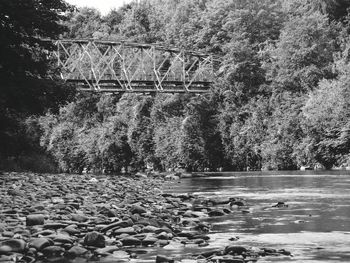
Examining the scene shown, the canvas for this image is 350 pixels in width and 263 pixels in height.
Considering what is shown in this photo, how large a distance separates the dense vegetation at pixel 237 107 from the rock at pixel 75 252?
24.1 m

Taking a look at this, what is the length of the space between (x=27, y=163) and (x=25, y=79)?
1667 centimetres

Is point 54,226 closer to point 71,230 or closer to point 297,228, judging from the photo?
point 71,230

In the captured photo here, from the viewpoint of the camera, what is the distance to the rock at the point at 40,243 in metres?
8.98

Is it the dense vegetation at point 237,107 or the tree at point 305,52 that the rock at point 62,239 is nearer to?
the dense vegetation at point 237,107

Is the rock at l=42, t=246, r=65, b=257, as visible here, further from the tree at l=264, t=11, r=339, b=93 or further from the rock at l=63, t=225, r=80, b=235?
the tree at l=264, t=11, r=339, b=93

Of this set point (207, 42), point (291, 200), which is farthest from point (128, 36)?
point (291, 200)

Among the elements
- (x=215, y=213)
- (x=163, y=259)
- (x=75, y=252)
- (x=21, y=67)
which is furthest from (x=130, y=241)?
(x=21, y=67)

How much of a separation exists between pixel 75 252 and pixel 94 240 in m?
0.57

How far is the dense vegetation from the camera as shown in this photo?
4378 cm

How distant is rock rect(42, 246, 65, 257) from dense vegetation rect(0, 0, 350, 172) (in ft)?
78.9

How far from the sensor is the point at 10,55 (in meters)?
22.0

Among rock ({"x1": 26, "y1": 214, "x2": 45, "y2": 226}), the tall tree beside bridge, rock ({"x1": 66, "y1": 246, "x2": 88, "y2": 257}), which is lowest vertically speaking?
rock ({"x1": 66, "y1": 246, "x2": 88, "y2": 257})

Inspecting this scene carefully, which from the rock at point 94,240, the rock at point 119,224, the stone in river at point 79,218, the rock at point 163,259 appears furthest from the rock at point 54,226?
the rock at point 163,259

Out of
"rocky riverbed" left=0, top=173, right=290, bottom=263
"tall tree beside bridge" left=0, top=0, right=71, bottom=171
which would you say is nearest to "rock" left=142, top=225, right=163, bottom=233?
"rocky riverbed" left=0, top=173, right=290, bottom=263
